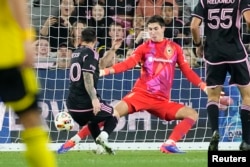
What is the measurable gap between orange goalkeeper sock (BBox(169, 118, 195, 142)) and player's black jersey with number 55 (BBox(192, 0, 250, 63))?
144cm

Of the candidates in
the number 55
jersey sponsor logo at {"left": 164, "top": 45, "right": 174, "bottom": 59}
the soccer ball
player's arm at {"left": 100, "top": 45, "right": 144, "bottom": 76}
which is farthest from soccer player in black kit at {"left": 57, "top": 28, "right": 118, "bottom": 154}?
the number 55

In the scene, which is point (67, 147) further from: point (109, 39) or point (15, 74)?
point (15, 74)

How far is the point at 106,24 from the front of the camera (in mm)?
13680

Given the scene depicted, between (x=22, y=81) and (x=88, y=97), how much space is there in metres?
6.65

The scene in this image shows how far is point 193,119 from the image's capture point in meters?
11.0

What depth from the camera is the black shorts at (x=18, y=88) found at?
4277 mm

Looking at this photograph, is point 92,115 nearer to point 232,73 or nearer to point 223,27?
point 232,73

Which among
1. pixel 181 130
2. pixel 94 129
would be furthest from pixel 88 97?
pixel 181 130

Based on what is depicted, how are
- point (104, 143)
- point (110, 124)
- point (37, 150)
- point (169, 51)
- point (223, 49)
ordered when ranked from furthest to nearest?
point (169, 51) < point (110, 124) < point (104, 143) < point (223, 49) < point (37, 150)

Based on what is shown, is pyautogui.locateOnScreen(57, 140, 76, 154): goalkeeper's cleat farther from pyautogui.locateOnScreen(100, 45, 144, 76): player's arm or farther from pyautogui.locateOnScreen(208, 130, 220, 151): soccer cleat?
pyautogui.locateOnScreen(208, 130, 220, 151): soccer cleat

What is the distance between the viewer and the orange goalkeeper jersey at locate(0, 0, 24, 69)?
4293mm

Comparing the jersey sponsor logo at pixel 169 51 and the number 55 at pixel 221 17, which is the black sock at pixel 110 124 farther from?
the number 55 at pixel 221 17

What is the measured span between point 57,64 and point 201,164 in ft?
15.8

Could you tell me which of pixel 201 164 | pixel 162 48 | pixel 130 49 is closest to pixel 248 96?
pixel 201 164
